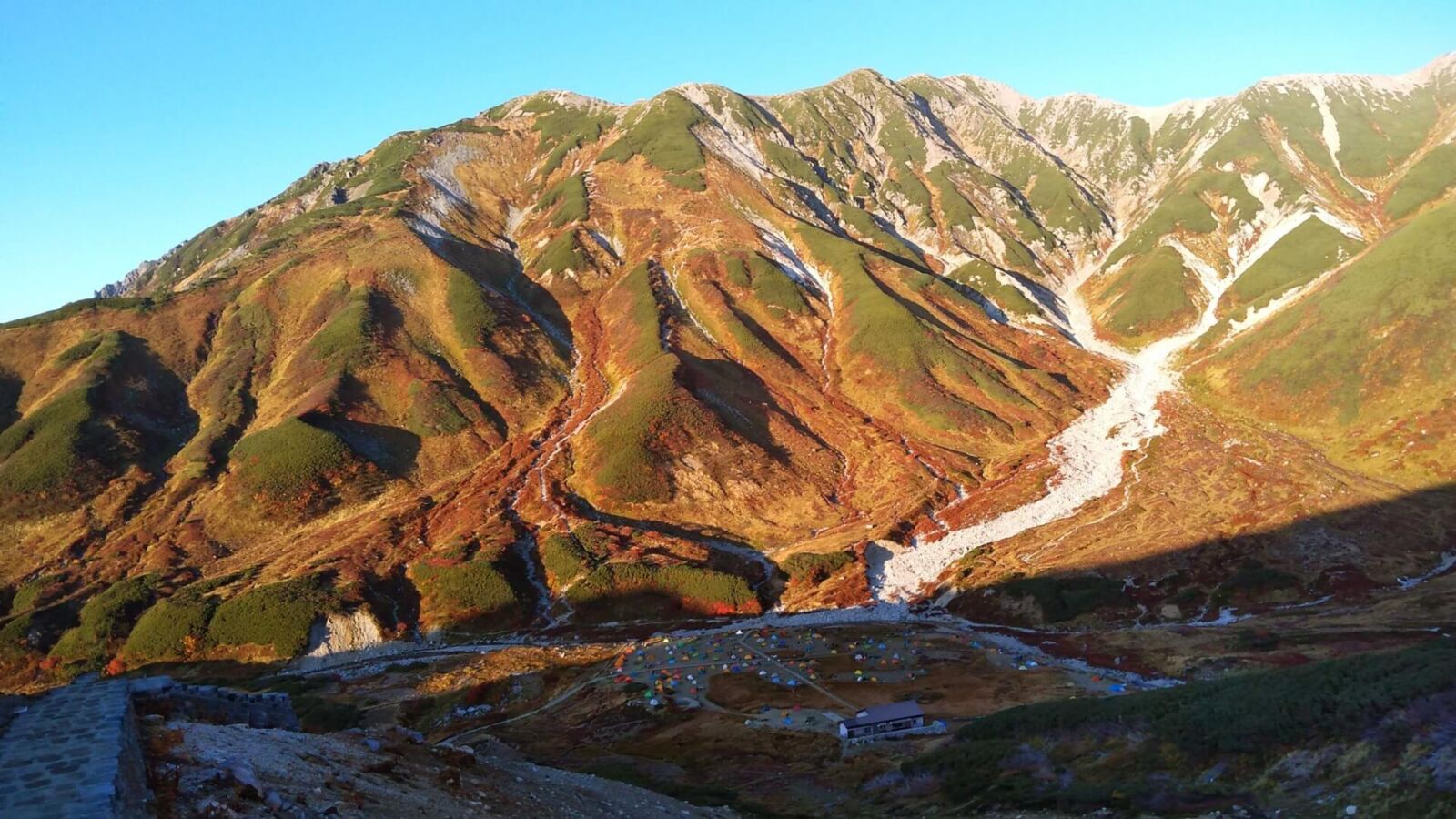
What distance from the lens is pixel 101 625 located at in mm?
69125

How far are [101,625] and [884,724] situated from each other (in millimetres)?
70253

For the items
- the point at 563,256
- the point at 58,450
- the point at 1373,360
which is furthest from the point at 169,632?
the point at 1373,360

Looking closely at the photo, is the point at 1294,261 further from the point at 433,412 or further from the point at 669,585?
the point at 433,412

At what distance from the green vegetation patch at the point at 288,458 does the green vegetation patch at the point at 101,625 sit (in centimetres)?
1776

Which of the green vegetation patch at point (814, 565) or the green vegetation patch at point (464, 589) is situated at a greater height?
the green vegetation patch at point (464, 589)

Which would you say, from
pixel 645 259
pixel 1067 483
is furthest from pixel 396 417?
pixel 1067 483

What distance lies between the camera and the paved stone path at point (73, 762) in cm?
1152

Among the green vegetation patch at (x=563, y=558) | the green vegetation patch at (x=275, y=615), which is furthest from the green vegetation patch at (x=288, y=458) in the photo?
the green vegetation patch at (x=563, y=558)

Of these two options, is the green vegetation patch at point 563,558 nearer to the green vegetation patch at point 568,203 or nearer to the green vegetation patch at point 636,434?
the green vegetation patch at point 636,434

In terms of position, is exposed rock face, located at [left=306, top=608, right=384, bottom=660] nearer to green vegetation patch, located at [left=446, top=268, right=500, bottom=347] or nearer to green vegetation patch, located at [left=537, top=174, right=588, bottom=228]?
green vegetation patch, located at [left=446, top=268, right=500, bottom=347]

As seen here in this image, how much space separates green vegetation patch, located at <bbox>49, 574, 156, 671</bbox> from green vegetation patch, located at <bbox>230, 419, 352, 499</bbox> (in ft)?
58.3

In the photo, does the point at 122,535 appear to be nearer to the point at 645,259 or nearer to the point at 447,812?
the point at 447,812

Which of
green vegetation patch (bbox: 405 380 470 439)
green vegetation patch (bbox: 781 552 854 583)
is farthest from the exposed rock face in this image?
green vegetation patch (bbox: 781 552 854 583)

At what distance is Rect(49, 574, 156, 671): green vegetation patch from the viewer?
67188mm
